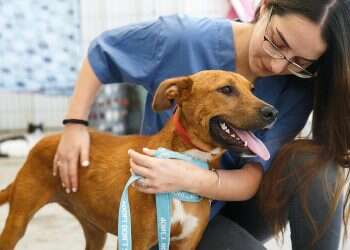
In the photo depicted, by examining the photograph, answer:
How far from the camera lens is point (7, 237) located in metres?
1.54

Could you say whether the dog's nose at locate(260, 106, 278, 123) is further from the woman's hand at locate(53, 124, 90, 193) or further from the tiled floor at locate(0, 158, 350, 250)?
the tiled floor at locate(0, 158, 350, 250)

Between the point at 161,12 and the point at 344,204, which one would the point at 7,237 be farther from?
the point at 161,12

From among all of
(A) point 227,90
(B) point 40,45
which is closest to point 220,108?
(A) point 227,90

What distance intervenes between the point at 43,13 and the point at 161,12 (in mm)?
911

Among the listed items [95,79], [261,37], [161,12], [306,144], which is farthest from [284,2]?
[161,12]

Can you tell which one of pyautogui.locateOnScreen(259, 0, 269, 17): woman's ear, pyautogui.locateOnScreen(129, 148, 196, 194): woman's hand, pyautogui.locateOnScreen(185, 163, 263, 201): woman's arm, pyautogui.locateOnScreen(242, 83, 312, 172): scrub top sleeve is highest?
pyautogui.locateOnScreen(259, 0, 269, 17): woman's ear

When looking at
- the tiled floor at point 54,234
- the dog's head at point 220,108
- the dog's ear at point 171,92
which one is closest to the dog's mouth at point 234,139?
the dog's head at point 220,108

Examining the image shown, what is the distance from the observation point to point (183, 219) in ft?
4.34

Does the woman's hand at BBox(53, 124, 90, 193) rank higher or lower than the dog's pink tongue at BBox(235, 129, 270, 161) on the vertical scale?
lower

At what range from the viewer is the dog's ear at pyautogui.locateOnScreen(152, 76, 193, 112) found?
1260mm

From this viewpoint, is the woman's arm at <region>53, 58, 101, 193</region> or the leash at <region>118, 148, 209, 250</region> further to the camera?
the woman's arm at <region>53, 58, 101, 193</region>

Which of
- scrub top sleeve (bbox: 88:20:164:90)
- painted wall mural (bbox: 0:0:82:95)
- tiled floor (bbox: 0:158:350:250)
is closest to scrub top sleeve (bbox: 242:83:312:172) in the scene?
scrub top sleeve (bbox: 88:20:164:90)

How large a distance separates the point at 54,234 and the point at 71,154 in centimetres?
91

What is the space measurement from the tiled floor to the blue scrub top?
2.38ft
